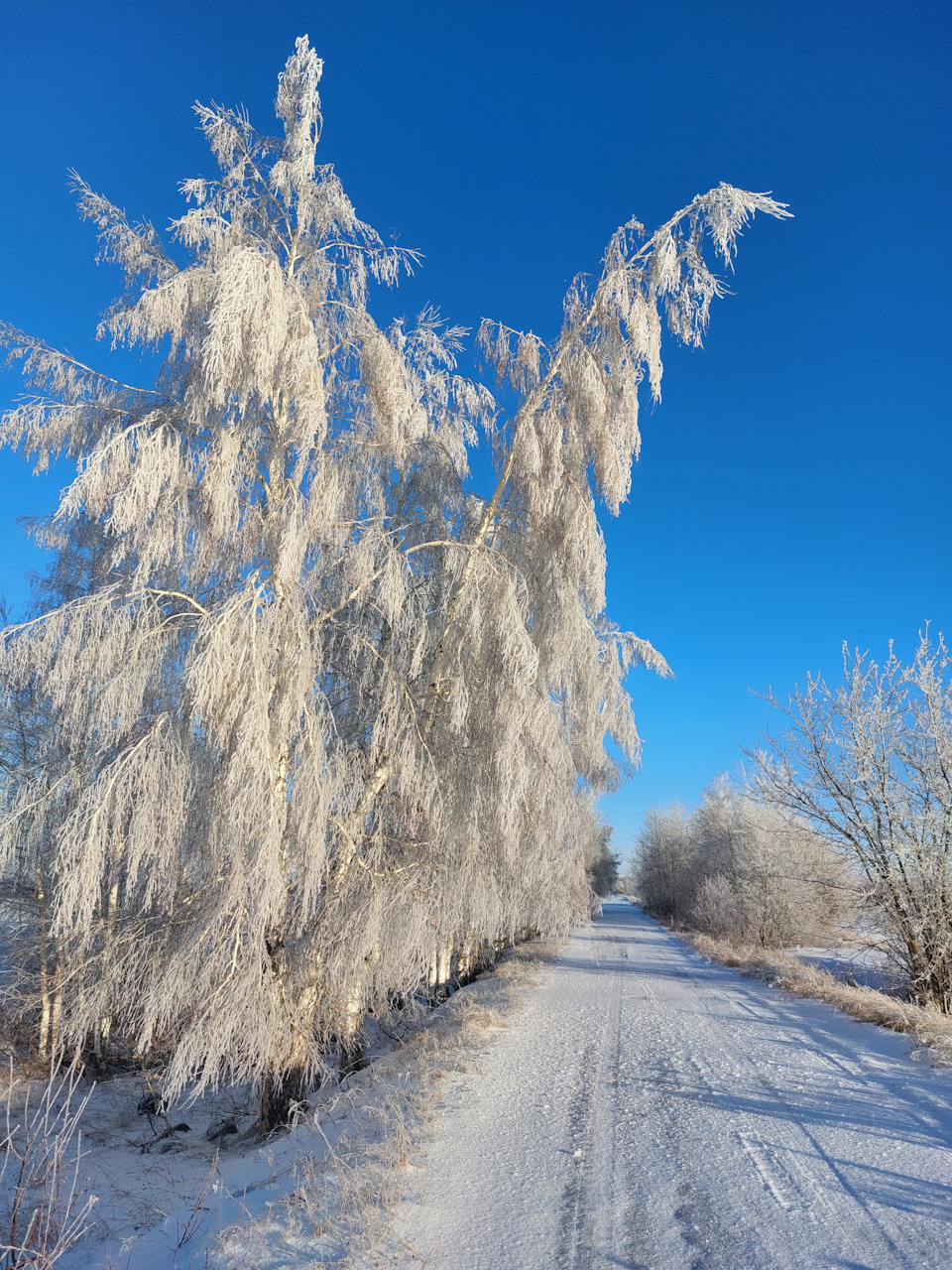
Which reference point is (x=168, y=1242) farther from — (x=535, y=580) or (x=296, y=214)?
(x=296, y=214)

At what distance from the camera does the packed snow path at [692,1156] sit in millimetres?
2836

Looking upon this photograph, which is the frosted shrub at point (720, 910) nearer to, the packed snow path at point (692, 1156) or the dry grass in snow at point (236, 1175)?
the packed snow path at point (692, 1156)

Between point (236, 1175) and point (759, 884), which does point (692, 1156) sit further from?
point (759, 884)

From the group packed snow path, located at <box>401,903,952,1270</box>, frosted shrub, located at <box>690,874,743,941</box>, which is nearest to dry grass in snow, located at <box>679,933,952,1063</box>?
packed snow path, located at <box>401,903,952,1270</box>

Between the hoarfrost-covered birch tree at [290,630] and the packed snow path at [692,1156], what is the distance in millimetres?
1639

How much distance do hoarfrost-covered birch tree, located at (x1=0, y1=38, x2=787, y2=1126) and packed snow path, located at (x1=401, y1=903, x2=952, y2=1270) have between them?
1.64 m

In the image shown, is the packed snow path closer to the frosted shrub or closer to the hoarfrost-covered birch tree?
the hoarfrost-covered birch tree

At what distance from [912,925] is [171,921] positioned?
8.54 meters

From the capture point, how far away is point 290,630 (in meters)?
5.08

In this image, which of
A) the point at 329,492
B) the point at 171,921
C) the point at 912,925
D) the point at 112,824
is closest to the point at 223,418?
the point at 329,492

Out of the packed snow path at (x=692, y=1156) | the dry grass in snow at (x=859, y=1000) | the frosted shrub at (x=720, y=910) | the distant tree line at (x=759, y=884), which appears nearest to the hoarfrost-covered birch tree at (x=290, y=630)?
the packed snow path at (x=692, y=1156)

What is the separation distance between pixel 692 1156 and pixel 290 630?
434cm

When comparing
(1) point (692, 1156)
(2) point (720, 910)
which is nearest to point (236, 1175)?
(1) point (692, 1156)

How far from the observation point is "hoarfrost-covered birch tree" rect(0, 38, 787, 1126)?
4.76 meters
